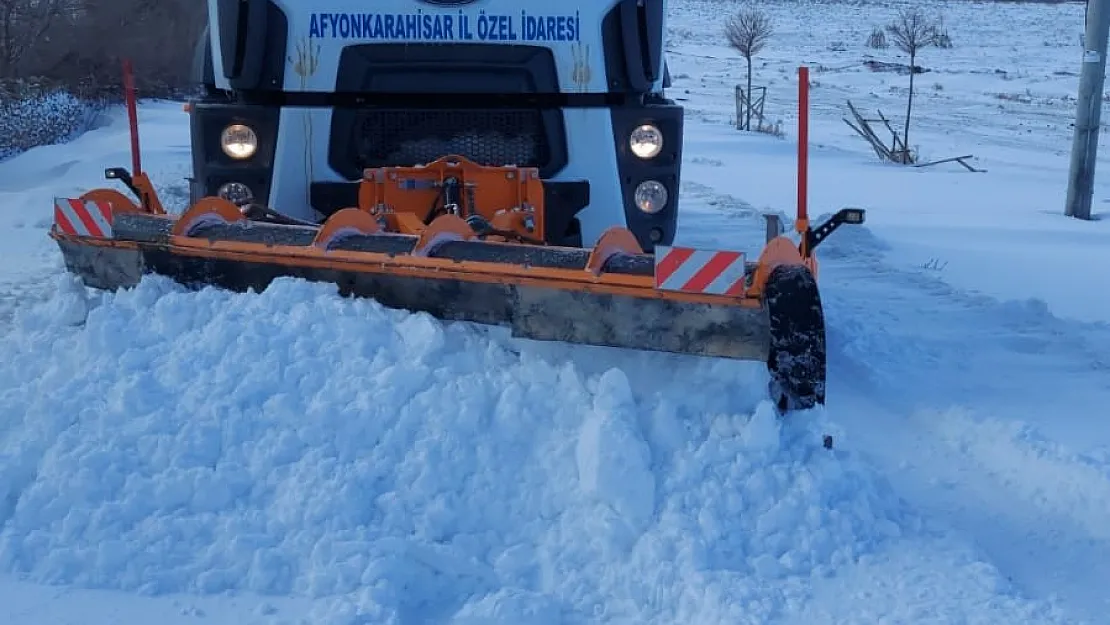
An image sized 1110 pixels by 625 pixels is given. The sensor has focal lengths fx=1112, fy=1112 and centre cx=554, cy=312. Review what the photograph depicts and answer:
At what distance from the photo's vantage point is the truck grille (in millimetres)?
5676

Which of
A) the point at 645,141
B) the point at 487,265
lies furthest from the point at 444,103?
the point at 487,265

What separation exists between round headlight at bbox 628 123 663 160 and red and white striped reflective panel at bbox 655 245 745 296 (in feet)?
6.19

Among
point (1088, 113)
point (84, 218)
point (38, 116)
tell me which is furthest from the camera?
point (38, 116)

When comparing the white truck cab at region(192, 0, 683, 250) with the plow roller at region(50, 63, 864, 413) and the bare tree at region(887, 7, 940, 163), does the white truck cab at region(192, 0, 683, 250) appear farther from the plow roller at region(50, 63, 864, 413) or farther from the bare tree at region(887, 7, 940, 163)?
the bare tree at region(887, 7, 940, 163)

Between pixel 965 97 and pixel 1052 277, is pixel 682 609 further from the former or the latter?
pixel 965 97

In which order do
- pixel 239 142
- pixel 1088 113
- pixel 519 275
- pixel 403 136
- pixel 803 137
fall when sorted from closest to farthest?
1. pixel 519 275
2. pixel 803 137
3. pixel 239 142
4. pixel 403 136
5. pixel 1088 113

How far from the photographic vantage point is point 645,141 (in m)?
5.70

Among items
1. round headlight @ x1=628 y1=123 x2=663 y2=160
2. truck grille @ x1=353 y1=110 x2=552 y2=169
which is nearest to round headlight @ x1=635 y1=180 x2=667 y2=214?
round headlight @ x1=628 y1=123 x2=663 y2=160

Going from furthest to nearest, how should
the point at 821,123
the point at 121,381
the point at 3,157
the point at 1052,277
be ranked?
the point at 821,123, the point at 3,157, the point at 1052,277, the point at 121,381

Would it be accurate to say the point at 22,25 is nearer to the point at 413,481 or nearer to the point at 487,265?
the point at 487,265

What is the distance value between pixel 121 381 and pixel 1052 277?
6515 millimetres

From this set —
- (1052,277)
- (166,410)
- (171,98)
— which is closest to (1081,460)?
(166,410)

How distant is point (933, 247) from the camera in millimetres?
9383

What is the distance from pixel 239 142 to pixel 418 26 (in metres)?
1.08
